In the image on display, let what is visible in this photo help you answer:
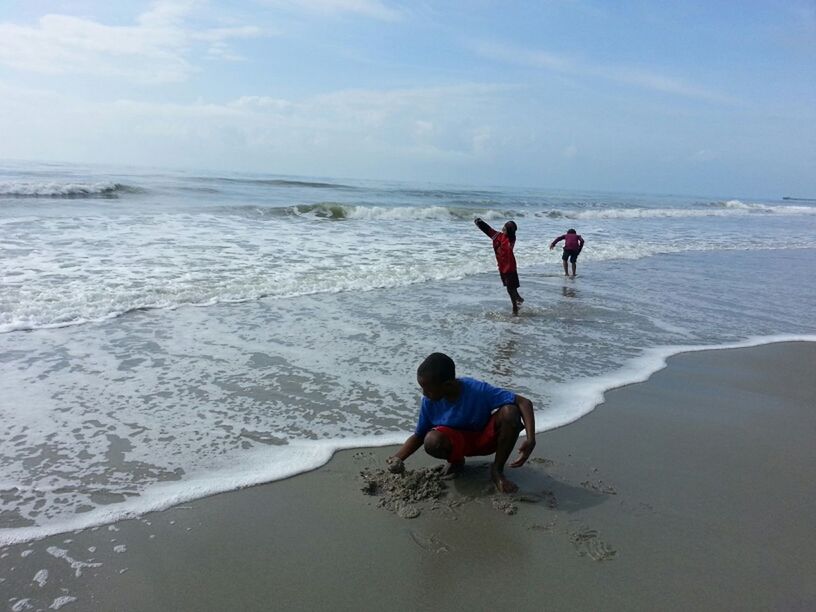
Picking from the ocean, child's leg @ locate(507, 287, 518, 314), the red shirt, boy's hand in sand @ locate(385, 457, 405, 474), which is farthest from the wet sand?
the red shirt

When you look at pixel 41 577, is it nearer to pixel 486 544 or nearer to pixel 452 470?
pixel 486 544

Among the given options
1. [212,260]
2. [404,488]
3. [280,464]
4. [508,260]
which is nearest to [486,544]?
[404,488]

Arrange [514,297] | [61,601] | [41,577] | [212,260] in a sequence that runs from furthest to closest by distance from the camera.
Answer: [212,260] < [514,297] < [41,577] < [61,601]

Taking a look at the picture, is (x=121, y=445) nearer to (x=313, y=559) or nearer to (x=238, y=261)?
(x=313, y=559)

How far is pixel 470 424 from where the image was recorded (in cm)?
342

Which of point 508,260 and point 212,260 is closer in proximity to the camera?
point 508,260

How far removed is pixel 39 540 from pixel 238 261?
27.5 feet

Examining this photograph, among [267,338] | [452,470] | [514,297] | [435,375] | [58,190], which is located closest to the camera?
[435,375]

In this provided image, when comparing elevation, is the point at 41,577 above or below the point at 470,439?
below

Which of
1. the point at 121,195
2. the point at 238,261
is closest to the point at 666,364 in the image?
the point at 238,261

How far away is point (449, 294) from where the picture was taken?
9.48 metres

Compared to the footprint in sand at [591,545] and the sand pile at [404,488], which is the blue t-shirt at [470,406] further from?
A: the footprint in sand at [591,545]

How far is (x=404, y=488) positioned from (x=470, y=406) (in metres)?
0.59

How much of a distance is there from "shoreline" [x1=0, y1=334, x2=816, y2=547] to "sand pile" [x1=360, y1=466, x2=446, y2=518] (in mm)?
447
